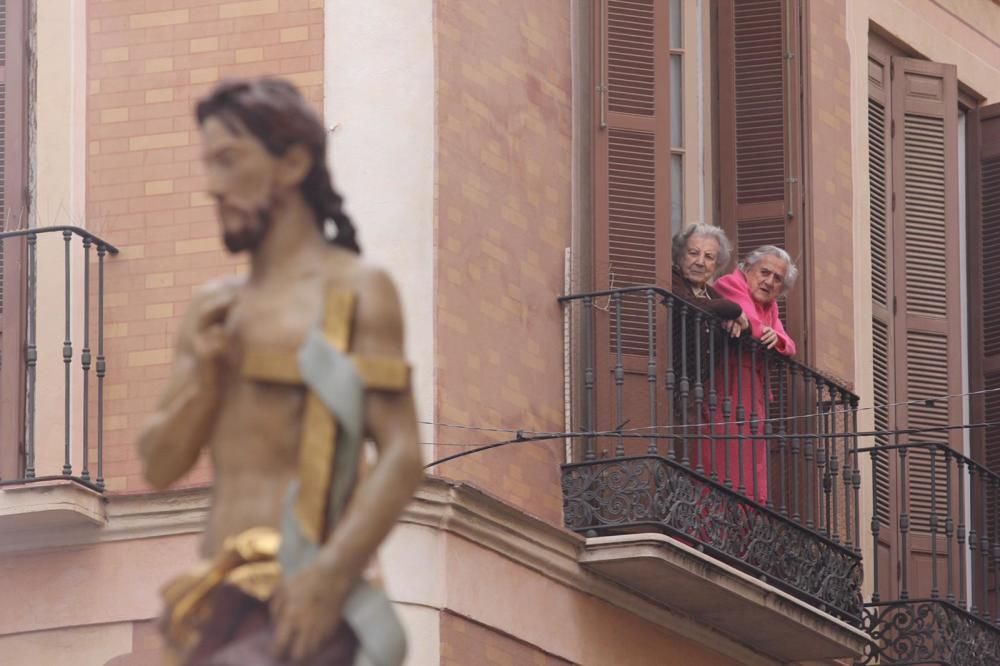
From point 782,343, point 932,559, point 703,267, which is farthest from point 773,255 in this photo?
point 932,559

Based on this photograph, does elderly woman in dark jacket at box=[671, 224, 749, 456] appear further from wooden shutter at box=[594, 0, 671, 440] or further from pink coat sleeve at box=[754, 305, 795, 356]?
pink coat sleeve at box=[754, 305, 795, 356]

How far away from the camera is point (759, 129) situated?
20406mm

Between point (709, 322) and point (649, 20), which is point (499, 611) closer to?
point (709, 322)

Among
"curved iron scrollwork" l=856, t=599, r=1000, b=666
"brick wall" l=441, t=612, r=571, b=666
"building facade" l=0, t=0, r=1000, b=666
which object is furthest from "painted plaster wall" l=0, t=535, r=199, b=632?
"curved iron scrollwork" l=856, t=599, r=1000, b=666

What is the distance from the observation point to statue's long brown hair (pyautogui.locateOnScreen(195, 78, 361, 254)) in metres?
8.83

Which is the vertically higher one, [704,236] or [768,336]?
[704,236]

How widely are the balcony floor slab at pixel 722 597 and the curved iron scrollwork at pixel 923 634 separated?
45 centimetres

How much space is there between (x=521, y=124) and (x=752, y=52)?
9.12 feet

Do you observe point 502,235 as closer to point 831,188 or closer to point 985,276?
point 831,188

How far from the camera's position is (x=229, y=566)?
8672mm

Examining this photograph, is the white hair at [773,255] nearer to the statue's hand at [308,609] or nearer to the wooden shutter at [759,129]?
the wooden shutter at [759,129]

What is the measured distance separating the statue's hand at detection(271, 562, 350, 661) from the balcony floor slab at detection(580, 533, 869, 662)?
9058 millimetres

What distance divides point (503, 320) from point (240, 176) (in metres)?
8.87

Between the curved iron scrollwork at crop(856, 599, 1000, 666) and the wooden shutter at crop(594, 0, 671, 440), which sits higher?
the wooden shutter at crop(594, 0, 671, 440)
